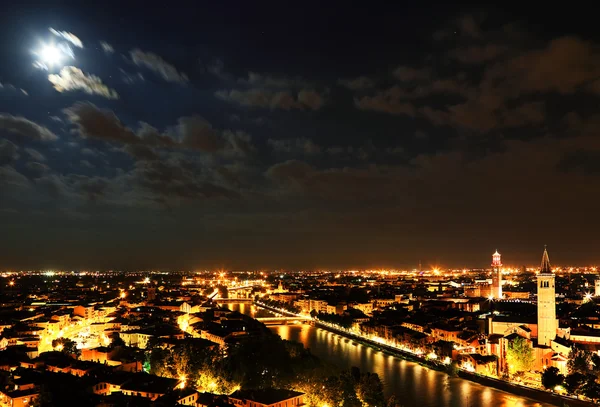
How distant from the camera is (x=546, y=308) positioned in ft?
53.1

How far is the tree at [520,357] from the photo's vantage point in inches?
558

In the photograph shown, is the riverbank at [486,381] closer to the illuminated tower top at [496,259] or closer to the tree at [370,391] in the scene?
the tree at [370,391]

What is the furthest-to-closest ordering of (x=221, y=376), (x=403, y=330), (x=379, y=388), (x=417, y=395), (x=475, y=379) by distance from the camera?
(x=403, y=330), (x=475, y=379), (x=417, y=395), (x=221, y=376), (x=379, y=388)

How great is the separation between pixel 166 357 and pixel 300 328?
558 inches

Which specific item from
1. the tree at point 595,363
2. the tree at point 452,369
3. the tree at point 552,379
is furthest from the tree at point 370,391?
the tree at point 595,363

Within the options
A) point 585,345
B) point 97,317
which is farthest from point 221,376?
point 97,317

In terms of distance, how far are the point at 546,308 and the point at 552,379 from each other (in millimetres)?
3951

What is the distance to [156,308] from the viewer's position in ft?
100

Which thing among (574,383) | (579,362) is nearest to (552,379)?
(574,383)

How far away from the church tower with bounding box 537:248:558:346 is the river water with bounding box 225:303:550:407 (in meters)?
3.16

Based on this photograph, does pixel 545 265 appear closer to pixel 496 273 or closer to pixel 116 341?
pixel 116 341

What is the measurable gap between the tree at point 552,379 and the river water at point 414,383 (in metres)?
0.62

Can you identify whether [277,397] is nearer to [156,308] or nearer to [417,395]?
[417,395]

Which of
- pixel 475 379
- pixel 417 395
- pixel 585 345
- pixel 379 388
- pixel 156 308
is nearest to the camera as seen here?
pixel 379 388
